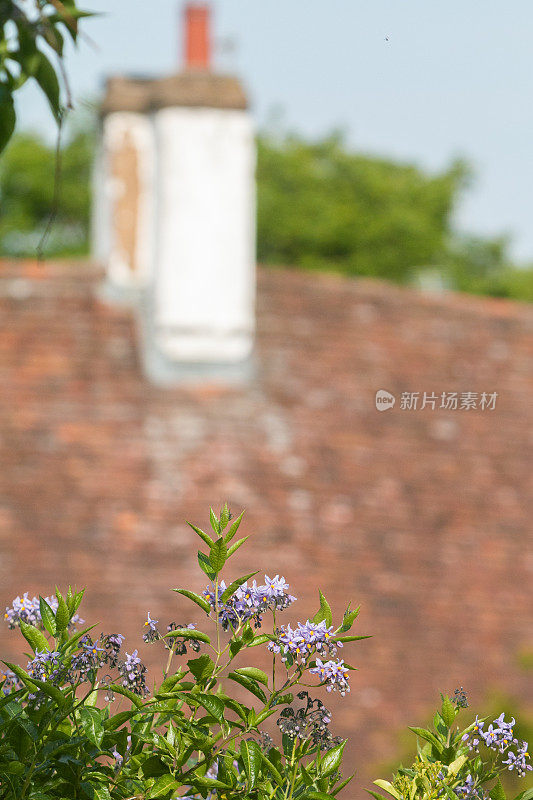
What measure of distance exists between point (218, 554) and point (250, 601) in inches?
3.7

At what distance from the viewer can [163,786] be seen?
175 centimetres

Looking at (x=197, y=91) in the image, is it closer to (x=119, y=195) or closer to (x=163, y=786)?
(x=119, y=195)

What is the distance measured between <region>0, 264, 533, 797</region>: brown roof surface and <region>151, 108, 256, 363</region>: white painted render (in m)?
0.39

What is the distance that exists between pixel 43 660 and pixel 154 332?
326 inches

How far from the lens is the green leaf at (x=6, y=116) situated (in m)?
2.01

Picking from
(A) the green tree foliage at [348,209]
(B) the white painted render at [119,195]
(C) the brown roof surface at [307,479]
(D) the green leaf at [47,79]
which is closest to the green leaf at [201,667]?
(D) the green leaf at [47,79]

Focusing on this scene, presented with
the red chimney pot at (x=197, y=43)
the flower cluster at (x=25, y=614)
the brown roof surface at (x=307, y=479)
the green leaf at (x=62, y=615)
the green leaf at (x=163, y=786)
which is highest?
the red chimney pot at (x=197, y=43)

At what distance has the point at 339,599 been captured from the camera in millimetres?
7805

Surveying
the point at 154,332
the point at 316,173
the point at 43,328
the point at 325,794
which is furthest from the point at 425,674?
the point at 316,173

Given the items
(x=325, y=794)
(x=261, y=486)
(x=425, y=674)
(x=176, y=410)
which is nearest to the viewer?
(x=325, y=794)

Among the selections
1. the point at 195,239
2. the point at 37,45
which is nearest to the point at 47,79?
the point at 37,45

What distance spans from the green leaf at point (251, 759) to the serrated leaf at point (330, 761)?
129 mm

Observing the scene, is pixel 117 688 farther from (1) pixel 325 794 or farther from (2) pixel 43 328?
(2) pixel 43 328

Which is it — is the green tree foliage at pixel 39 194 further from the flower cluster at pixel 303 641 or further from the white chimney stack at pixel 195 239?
the flower cluster at pixel 303 641
